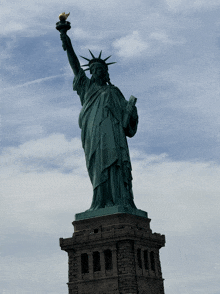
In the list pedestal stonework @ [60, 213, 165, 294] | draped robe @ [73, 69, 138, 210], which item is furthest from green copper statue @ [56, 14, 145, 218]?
pedestal stonework @ [60, 213, 165, 294]

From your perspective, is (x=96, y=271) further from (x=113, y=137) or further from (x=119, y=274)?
(x=113, y=137)

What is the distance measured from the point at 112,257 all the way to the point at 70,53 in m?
11.9

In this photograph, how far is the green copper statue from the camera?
2739cm

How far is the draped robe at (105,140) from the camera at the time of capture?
27375mm

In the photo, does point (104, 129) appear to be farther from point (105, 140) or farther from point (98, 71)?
point (98, 71)

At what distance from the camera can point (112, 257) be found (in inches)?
1001

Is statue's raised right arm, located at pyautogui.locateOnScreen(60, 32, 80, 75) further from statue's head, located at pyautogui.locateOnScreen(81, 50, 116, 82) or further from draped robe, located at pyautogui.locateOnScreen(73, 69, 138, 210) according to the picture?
statue's head, located at pyautogui.locateOnScreen(81, 50, 116, 82)

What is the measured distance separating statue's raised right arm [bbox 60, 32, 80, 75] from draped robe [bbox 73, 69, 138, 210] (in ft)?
1.27

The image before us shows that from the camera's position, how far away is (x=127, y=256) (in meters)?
25.2

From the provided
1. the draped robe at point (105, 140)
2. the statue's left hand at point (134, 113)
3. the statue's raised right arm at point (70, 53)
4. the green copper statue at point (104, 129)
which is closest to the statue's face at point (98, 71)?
the green copper statue at point (104, 129)

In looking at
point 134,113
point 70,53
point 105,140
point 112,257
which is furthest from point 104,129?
point 112,257

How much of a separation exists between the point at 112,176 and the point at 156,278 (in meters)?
5.76

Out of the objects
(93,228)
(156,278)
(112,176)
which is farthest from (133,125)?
(156,278)

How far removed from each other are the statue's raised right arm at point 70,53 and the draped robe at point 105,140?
0.39 m
